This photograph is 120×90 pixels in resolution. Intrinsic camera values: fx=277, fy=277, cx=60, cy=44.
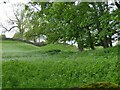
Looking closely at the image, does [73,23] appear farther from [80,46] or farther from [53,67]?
[53,67]

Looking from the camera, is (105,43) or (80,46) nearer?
(80,46)

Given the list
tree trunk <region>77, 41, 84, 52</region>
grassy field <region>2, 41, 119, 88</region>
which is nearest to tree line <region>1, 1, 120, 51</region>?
tree trunk <region>77, 41, 84, 52</region>

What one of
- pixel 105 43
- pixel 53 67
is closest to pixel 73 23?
pixel 105 43

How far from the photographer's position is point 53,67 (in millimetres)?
2943

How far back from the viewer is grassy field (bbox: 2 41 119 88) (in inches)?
110

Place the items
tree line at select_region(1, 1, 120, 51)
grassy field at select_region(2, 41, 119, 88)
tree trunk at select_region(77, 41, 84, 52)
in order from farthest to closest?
tree line at select_region(1, 1, 120, 51), tree trunk at select_region(77, 41, 84, 52), grassy field at select_region(2, 41, 119, 88)

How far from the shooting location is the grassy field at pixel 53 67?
2807 mm

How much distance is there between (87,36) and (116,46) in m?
0.53

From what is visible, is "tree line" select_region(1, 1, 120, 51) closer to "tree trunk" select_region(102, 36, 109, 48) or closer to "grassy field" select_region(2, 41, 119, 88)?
"tree trunk" select_region(102, 36, 109, 48)

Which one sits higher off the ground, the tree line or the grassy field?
the tree line

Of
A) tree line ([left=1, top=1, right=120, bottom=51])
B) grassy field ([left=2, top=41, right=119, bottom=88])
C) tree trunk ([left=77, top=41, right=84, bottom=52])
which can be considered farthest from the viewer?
tree line ([left=1, top=1, right=120, bottom=51])

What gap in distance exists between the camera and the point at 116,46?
11.6 ft

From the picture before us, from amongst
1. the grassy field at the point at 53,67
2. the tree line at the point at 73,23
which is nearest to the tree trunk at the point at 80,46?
the tree line at the point at 73,23

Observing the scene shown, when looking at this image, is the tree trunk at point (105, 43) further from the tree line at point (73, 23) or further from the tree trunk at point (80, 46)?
the tree trunk at point (80, 46)
